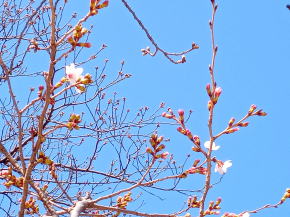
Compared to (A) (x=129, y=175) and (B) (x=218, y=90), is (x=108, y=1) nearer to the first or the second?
(B) (x=218, y=90)

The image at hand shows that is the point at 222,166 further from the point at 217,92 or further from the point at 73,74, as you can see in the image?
the point at 73,74

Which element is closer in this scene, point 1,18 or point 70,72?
point 70,72

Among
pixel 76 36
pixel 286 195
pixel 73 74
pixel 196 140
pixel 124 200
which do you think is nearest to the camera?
pixel 76 36

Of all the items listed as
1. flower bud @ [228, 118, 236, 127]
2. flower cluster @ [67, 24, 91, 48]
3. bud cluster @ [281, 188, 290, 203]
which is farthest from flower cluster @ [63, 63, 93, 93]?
bud cluster @ [281, 188, 290, 203]

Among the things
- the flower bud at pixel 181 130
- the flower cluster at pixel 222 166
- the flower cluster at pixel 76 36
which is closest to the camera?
the flower cluster at pixel 76 36

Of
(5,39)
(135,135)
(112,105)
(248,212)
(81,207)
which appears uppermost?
(5,39)

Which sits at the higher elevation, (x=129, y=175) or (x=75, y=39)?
(x=129, y=175)

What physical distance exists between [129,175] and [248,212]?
9.84 ft

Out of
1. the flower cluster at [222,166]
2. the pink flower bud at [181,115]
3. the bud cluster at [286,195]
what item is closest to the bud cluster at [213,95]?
the pink flower bud at [181,115]

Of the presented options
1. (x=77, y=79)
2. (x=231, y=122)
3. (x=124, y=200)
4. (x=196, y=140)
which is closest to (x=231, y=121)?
(x=231, y=122)

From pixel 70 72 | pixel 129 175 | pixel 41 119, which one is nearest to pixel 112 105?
pixel 129 175

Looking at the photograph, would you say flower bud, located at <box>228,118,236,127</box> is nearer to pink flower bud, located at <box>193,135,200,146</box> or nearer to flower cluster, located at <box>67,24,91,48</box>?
pink flower bud, located at <box>193,135,200,146</box>

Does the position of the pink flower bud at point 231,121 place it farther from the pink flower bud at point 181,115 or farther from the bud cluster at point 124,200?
the bud cluster at point 124,200

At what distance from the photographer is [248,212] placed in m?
1.90
